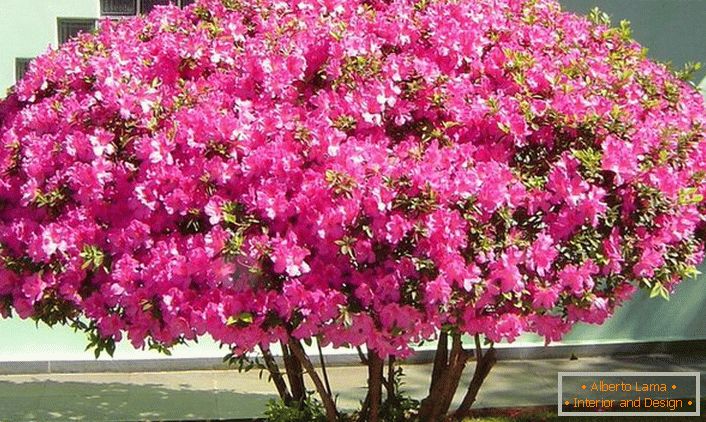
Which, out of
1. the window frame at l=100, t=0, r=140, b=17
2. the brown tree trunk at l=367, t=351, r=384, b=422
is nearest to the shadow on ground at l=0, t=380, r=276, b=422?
the brown tree trunk at l=367, t=351, r=384, b=422

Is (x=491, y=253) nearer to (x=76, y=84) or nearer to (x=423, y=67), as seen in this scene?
(x=423, y=67)

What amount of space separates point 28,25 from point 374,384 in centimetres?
397

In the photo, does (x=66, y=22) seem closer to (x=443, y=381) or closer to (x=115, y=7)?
(x=115, y=7)

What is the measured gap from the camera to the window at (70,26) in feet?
23.9

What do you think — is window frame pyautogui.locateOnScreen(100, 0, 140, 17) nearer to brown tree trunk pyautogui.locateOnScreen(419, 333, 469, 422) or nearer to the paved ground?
the paved ground

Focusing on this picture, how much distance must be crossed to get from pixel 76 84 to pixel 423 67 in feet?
4.48

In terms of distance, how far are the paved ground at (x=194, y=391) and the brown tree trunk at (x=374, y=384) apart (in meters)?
1.86

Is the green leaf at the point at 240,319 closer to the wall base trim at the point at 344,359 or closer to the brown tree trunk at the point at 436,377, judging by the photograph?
the brown tree trunk at the point at 436,377

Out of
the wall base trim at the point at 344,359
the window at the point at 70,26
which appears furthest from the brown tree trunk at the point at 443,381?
the window at the point at 70,26

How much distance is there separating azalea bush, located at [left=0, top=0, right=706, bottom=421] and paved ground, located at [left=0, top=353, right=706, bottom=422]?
276 cm

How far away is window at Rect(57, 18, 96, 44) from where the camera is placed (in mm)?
7293

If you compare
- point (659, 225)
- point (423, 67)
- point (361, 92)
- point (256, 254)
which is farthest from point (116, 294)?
point (659, 225)

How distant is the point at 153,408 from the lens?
6719 millimetres

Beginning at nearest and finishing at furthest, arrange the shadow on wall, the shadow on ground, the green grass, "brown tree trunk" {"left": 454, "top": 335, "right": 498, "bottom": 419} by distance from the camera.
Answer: "brown tree trunk" {"left": 454, "top": 335, "right": 498, "bottom": 419}
the green grass
the shadow on ground
the shadow on wall
